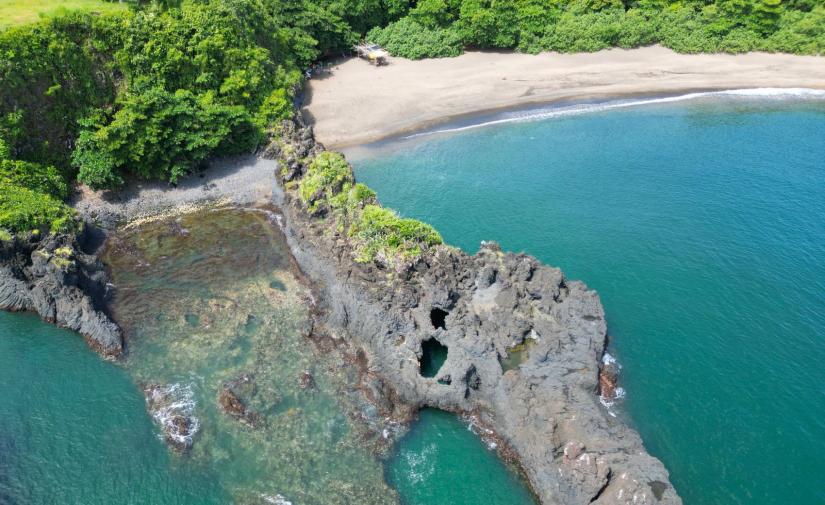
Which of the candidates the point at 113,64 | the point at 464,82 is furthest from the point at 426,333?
the point at 464,82

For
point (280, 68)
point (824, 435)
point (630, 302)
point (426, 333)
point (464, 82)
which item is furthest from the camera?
point (464, 82)

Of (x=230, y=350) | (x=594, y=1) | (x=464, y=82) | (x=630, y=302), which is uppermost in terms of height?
(x=594, y=1)

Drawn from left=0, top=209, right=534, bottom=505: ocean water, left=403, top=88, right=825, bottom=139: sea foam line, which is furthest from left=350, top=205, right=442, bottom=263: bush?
left=403, top=88, right=825, bottom=139: sea foam line

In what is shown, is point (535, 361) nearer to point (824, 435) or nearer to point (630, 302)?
point (630, 302)

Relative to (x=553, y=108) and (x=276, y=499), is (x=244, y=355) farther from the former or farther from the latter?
(x=553, y=108)

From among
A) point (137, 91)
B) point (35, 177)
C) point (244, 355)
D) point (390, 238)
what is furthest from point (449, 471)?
point (137, 91)
